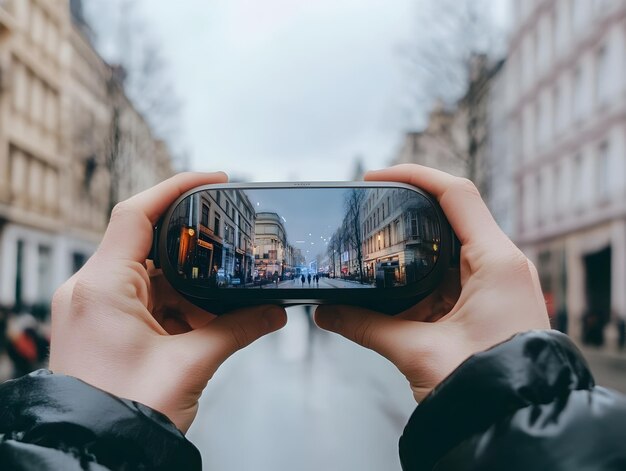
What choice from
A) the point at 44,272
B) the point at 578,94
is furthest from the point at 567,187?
the point at 44,272

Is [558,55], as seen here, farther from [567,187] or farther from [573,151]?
[567,187]

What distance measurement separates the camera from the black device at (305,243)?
5.44 feet

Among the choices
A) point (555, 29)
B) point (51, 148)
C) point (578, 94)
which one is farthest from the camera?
point (51, 148)

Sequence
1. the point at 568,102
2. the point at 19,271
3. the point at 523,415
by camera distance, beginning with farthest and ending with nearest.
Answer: the point at 568,102 < the point at 19,271 < the point at 523,415

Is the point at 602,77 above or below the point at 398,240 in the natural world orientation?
above

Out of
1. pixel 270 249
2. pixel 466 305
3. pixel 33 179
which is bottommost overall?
pixel 466 305

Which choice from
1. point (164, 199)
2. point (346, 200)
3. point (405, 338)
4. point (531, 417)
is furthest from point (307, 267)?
point (531, 417)

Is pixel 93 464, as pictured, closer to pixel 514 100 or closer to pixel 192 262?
pixel 192 262

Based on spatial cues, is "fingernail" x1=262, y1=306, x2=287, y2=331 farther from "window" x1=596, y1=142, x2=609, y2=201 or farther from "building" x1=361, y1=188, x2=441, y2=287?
"window" x1=596, y1=142, x2=609, y2=201

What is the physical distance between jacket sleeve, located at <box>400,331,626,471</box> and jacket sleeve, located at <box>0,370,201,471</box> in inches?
22.1

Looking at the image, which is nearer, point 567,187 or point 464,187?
point 464,187

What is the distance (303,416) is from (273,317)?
8136 millimetres

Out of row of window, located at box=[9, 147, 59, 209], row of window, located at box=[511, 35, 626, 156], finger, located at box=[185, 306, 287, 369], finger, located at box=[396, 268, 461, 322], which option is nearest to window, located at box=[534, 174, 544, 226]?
row of window, located at box=[511, 35, 626, 156]

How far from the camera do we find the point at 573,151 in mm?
25281
